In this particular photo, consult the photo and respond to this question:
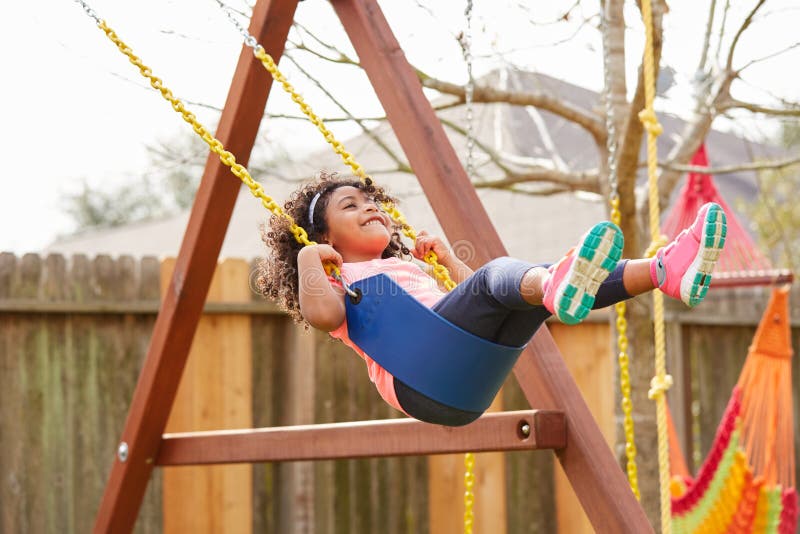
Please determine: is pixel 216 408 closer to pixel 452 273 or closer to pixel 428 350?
pixel 452 273

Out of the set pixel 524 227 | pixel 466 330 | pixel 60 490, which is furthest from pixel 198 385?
pixel 524 227

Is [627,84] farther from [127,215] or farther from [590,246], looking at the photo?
[127,215]

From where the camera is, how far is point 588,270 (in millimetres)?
1749

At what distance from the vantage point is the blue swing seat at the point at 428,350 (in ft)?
6.88

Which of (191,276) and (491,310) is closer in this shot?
(491,310)

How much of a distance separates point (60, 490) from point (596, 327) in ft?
8.05

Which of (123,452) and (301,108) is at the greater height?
(301,108)

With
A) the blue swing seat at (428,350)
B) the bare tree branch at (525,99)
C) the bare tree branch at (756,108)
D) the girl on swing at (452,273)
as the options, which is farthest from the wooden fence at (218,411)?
the blue swing seat at (428,350)

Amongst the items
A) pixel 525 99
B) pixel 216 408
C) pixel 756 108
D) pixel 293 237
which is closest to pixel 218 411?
pixel 216 408

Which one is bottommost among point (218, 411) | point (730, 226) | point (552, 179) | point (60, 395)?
point (218, 411)

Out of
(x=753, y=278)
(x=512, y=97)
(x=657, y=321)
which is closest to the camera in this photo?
(x=657, y=321)

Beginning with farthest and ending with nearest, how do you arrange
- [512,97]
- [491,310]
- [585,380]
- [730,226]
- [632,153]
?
[585,380] → [730,226] → [512,97] → [632,153] → [491,310]

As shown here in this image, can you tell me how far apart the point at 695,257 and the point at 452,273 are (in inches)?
31.7

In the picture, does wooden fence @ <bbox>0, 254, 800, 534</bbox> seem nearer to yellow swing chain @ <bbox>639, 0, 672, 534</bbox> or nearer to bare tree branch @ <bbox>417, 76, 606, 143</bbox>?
bare tree branch @ <bbox>417, 76, 606, 143</bbox>
